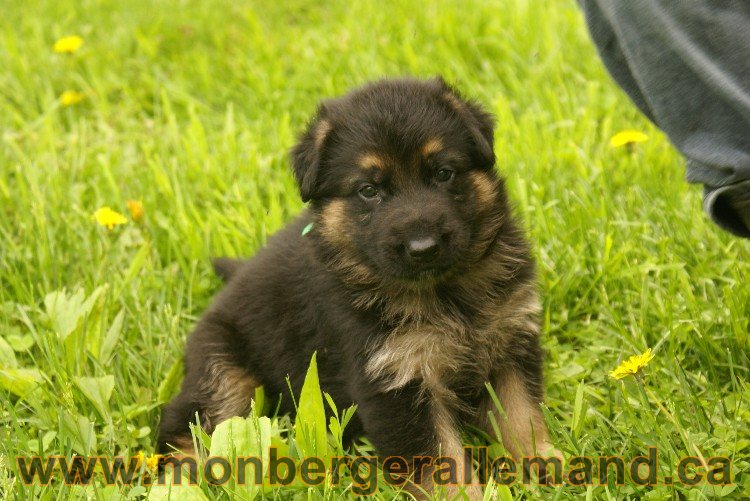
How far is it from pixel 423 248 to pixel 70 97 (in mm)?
3798

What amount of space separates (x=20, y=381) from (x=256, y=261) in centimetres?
99

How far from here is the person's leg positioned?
2355mm

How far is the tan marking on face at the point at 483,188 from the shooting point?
10.5 feet

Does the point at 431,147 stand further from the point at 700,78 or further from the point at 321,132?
the point at 700,78

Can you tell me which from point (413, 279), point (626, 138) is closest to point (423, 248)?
point (413, 279)

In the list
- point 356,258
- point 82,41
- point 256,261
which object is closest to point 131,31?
point 82,41

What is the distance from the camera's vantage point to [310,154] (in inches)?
130

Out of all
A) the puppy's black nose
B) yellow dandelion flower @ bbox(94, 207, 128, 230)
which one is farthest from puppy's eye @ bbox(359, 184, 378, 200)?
yellow dandelion flower @ bbox(94, 207, 128, 230)

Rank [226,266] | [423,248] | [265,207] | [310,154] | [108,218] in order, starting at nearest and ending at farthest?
1. [423,248]
2. [310,154]
3. [226,266]
4. [108,218]
5. [265,207]

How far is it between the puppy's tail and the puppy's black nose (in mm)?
1328

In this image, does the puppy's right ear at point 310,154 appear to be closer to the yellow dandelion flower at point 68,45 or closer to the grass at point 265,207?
the grass at point 265,207

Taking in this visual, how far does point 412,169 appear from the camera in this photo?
313 cm

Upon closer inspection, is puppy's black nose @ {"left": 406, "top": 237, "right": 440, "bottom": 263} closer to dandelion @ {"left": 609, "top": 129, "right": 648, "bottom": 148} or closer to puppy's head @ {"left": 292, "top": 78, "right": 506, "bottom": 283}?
puppy's head @ {"left": 292, "top": 78, "right": 506, "bottom": 283}

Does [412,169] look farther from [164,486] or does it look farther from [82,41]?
[82,41]
